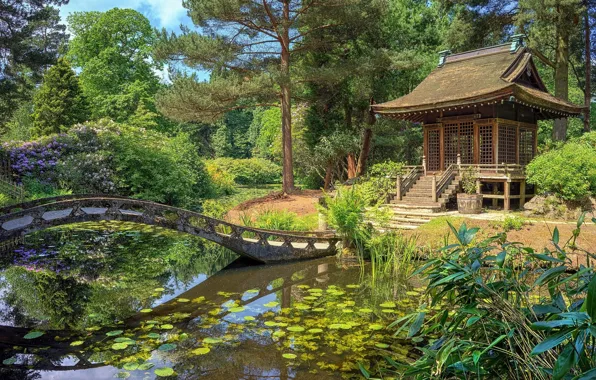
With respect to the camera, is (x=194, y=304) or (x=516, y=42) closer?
(x=194, y=304)

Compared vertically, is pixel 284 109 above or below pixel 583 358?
above

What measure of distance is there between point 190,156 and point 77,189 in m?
6.24

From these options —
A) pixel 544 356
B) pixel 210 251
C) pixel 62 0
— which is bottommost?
pixel 210 251

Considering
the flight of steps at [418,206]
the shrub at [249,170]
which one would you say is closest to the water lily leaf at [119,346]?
the flight of steps at [418,206]

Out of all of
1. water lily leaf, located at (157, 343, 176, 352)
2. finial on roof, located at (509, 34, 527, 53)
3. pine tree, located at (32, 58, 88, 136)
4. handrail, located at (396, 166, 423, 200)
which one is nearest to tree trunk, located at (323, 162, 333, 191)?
handrail, located at (396, 166, 423, 200)

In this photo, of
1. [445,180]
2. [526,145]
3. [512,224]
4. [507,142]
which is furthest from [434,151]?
[512,224]

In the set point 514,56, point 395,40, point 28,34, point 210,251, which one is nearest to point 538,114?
point 514,56

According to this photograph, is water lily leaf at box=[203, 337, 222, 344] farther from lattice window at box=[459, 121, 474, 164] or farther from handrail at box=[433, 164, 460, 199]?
lattice window at box=[459, 121, 474, 164]

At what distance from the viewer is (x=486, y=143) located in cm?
1578

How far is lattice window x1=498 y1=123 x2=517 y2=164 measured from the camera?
15695 mm

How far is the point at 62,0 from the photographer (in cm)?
1709

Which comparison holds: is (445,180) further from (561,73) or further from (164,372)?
(164,372)

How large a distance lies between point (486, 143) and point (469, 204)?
11.8 ft

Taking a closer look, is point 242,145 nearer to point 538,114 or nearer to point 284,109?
point 284,109
